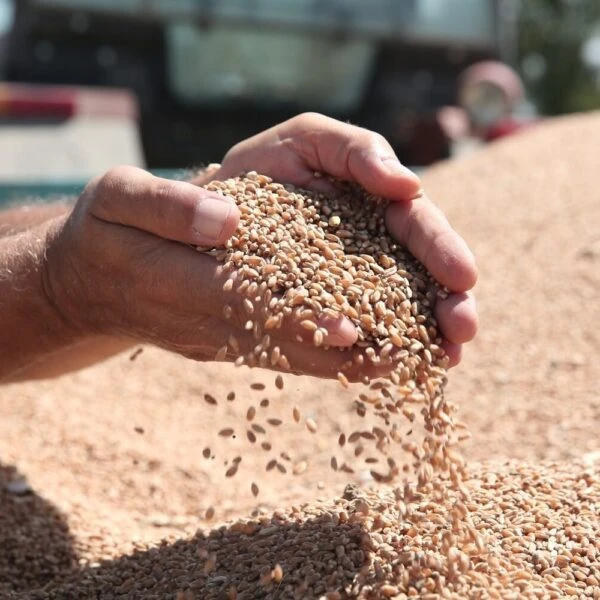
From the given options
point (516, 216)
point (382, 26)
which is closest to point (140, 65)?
point (382, 26)

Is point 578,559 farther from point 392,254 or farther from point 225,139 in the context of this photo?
point 225,139

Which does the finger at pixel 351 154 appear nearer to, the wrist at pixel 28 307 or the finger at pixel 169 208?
the finger at pixel 169 208

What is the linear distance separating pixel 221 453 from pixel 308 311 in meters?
1.60

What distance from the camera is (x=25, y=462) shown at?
3.26m

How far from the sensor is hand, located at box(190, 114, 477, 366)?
2.15 m

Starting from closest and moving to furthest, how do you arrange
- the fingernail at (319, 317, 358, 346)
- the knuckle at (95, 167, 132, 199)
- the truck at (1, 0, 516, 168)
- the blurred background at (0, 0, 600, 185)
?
1. the fingernail at (319, 317, 358, 346)
2. the knuckle at (95, 167, 132, 199)
3. the blurred background at (0, 0, 600, 185)
4. the truck at (1, 0, 516, 168)

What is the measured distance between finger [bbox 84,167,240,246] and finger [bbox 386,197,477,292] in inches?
16.9

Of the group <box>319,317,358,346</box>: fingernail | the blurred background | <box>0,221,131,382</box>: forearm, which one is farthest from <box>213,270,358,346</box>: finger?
the blurred background

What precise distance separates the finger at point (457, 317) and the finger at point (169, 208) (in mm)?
501

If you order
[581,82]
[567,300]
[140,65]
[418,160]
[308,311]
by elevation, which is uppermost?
[308,311]

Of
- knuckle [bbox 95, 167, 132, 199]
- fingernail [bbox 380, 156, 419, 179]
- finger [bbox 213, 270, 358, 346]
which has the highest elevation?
fingernail [bbox 380, 156, 419, 179]

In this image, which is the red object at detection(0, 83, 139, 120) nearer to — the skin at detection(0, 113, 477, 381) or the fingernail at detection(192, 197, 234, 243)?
the skin at detection(0, 113, 477, 381)

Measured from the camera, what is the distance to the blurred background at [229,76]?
518cm

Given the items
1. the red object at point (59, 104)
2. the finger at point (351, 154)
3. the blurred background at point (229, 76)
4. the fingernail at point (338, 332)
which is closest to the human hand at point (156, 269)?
the fingernail at point (338, 332)
